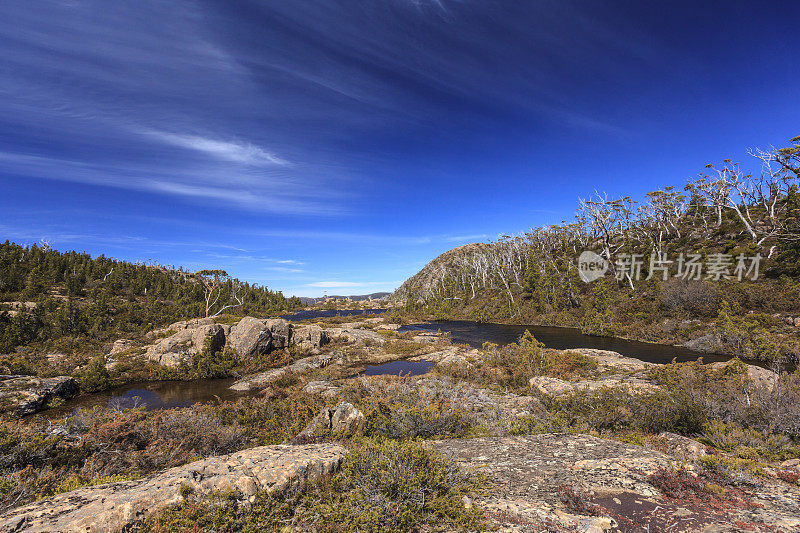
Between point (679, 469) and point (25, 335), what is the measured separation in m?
48.3

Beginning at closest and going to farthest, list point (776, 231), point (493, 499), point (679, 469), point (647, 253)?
point (493, 499)
point (679, 469)
point (776, 231)
point (647, 253)

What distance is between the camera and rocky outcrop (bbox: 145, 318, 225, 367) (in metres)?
25.1

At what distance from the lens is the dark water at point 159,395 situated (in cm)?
1859

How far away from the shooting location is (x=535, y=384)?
668 inches

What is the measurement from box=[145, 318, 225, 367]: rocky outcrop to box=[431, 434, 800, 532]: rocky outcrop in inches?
1025

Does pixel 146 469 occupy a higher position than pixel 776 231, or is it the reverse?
pixel 776 231

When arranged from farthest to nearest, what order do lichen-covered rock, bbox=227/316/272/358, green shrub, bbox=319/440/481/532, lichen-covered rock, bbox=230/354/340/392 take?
lichen-covered rock, bbox=227/316/272/358 → lichen-covered rock, bbox=230/354/340/392 → green shrub, bbox=319/440/481/532

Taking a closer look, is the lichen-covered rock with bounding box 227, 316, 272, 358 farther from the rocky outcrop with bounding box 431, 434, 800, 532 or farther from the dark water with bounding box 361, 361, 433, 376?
the rocky outcrop with bounding box 431, 434, 800, 532

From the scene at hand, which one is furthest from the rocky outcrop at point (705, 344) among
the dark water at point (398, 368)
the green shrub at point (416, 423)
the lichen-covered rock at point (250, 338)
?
the lichen-covered rock at point (250, 338)

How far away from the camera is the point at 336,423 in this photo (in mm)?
9625

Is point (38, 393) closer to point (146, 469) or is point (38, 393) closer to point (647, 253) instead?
point (146, 469)

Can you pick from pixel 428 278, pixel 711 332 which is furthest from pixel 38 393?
pixel 428 278

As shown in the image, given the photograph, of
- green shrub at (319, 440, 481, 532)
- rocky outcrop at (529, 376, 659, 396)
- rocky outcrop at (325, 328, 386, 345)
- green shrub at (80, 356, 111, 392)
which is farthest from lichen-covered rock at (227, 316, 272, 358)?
green shrub at (319, 440, 481, 532)

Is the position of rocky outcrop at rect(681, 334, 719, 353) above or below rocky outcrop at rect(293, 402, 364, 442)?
below
